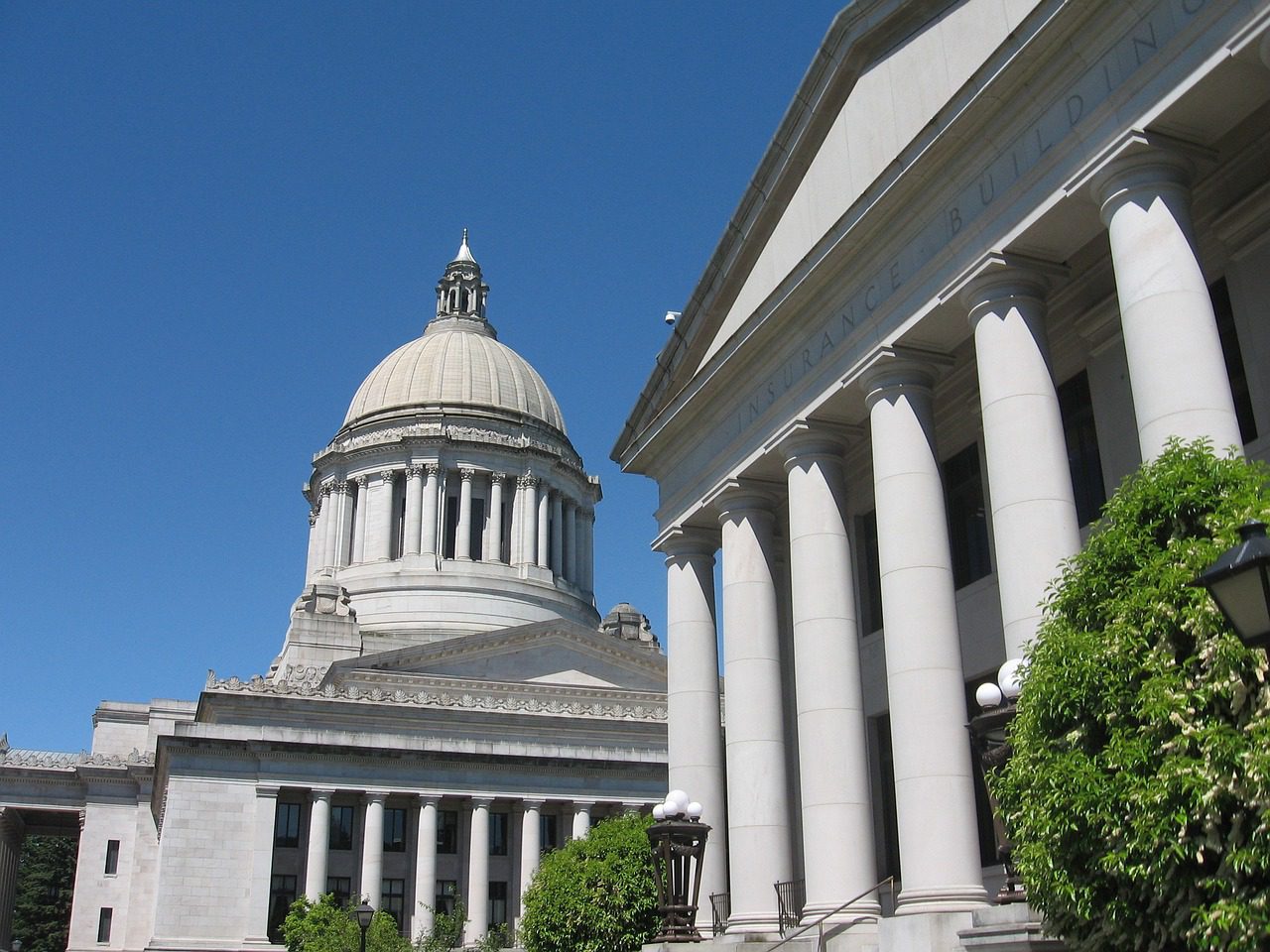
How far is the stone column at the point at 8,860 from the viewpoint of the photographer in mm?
73562

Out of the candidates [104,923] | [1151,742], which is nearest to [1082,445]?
[1151,742]

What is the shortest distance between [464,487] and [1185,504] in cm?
7275

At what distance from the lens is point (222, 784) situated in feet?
177

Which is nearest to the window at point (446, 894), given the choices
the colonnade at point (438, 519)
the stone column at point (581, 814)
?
the stone column at point (581, 814)

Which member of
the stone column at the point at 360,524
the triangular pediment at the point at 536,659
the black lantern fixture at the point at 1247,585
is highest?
the stone column at the point at 360,524

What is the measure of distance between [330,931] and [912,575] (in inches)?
1305

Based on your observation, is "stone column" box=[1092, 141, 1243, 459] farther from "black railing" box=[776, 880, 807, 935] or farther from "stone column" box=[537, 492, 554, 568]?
"stone column" box=[537, 492, 554, 568]

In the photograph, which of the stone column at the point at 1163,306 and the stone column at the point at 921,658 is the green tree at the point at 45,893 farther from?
the stone column at the point at 1163,306

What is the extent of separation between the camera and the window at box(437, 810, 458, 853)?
58.4m

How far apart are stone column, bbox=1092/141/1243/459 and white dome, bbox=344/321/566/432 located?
71.5 meters

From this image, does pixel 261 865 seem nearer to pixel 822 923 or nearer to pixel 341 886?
pixel 341 886

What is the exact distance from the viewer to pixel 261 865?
5322 centimetres

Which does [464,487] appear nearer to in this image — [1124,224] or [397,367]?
[397,367]

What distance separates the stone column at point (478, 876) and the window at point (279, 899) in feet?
24.6
